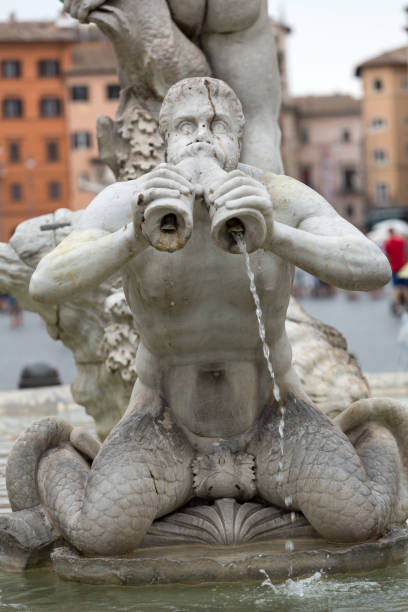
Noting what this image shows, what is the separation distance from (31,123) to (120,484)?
80106mm

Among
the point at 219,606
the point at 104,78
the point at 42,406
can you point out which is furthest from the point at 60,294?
the point at 104,78

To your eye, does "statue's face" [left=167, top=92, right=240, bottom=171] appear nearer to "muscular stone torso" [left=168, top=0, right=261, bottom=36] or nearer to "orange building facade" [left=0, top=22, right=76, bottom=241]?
"muscular stone torso" [left=168, top=0, right=261, bottom=36]

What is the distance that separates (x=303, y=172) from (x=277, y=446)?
100021 mm

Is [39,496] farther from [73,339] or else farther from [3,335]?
[3,335]

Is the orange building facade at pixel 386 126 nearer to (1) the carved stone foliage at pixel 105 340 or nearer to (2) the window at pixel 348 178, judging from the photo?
(2) the window at pixel 348 178

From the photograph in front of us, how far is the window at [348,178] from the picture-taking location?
10431 cm

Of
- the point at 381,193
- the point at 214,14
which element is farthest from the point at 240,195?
the point at 381,193

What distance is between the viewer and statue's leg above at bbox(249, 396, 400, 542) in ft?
15.1

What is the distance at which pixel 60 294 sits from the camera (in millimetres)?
4496

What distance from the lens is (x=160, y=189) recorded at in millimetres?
4180

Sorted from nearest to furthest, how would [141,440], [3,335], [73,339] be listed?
[141,440]
[73,339]
[3,335]

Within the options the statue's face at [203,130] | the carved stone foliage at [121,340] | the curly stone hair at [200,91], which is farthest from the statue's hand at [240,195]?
the carved stone foliage at [121,340]

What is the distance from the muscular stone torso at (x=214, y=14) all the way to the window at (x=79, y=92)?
74016 millimetres

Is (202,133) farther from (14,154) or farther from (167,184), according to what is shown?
(14,154)
